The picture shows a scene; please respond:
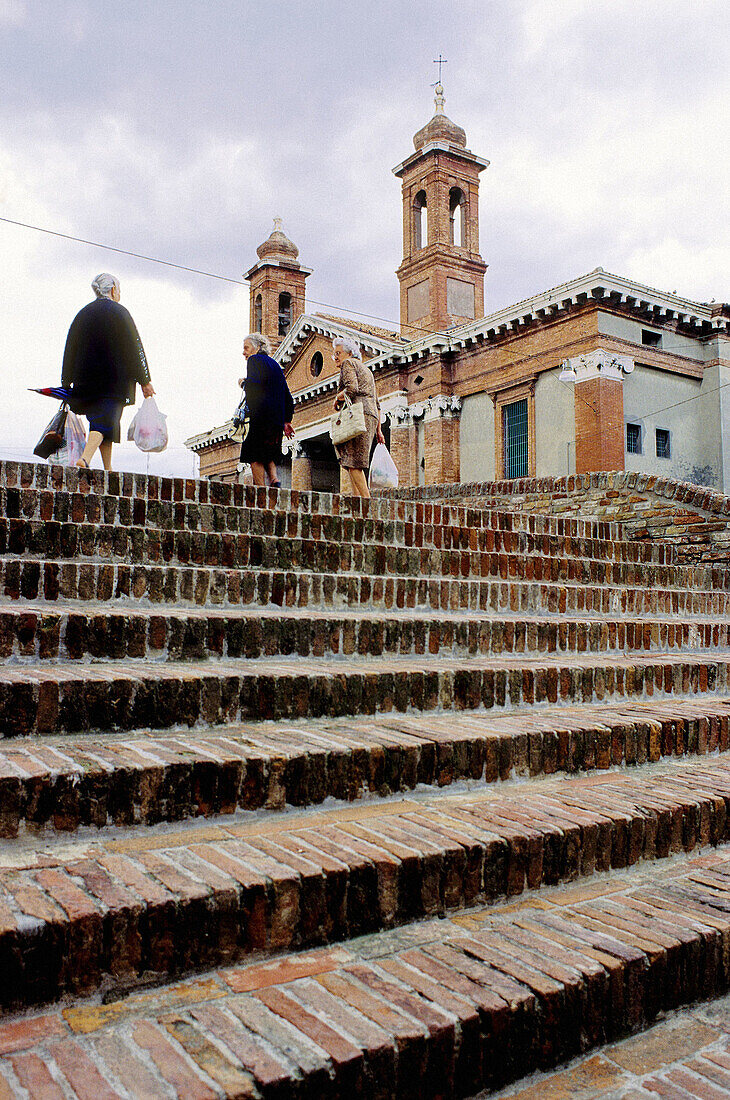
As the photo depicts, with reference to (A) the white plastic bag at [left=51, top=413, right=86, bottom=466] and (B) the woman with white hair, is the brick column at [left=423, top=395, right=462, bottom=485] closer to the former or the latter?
(B) the woman with white hair

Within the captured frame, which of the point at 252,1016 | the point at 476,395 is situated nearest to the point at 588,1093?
the point at 252,1016

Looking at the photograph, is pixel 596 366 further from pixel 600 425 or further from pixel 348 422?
pixel 348 422

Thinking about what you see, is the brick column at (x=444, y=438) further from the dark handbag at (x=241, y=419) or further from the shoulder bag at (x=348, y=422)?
the shoulder bag at (x=348, y=422)

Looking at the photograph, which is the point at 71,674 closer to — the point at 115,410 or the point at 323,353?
the point at 115,410

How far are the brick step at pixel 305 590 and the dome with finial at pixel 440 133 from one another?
22528 millimetres

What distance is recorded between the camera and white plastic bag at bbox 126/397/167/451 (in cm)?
668

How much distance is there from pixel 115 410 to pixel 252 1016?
16.9 ft

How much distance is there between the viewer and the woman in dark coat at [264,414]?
23.2 feet

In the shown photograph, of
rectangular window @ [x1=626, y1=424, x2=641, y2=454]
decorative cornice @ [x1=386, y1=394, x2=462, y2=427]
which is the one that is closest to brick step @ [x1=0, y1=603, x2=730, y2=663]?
rectangular window @ [x1=626, y1=424, x2=641, y2=454]

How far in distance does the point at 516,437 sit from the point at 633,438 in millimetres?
2955

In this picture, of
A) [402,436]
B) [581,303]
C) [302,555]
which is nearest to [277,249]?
[402,436]

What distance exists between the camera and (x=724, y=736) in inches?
144

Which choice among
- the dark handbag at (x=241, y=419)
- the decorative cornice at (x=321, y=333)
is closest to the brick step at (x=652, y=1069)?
the dark handbag at (x=241, y=419)

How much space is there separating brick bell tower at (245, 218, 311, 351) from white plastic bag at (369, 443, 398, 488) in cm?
2299
